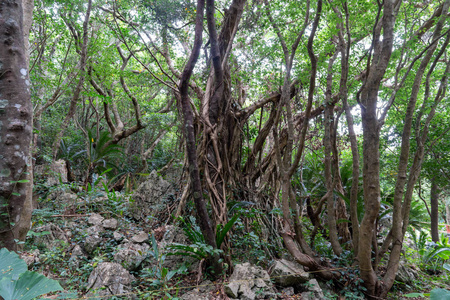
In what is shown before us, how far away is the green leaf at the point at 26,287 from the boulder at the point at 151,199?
3.04 m

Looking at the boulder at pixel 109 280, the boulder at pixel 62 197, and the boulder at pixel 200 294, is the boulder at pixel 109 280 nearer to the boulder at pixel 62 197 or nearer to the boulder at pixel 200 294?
the boulder at pixel 200 294

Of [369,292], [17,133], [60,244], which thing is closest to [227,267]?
[369,292]

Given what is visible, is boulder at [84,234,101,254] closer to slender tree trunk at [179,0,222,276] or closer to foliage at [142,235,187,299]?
foliage at [142,235,187,299]

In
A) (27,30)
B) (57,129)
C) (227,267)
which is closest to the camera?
(27,30)

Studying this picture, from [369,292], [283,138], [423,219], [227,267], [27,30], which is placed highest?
[27,30]

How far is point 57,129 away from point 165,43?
3468 mm

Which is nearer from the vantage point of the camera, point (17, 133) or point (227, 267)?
point (17, 133)

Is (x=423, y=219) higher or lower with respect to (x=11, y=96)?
lower

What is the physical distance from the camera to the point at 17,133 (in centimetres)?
190

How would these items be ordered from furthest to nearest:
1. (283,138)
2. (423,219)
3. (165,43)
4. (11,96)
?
(423,219), (165,43), (283,138), (11,96)

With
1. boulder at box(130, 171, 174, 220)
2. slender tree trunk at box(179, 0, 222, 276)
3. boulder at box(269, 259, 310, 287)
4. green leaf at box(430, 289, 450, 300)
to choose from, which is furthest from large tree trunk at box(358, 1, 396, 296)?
boulder at box(130, 171, 174, 220)

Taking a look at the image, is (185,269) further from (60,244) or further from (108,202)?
(108,202)

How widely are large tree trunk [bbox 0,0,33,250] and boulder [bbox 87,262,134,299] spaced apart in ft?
3.11

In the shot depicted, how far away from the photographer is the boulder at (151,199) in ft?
14.3
